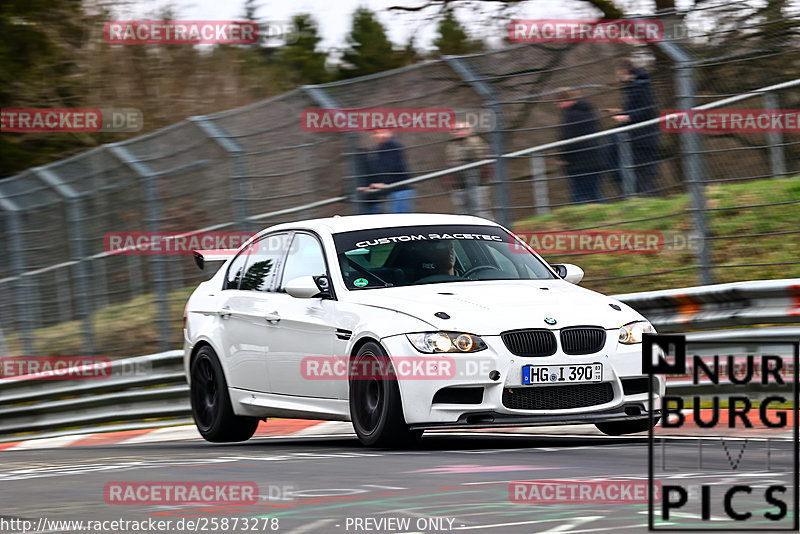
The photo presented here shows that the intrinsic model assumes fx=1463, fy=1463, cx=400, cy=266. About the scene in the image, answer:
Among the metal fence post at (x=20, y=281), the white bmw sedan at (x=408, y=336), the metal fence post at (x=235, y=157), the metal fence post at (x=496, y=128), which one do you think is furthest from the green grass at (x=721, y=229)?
the metal fence post at (x=20, y=281)

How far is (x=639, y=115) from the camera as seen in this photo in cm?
1152

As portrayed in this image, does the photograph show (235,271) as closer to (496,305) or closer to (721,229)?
(496,305)

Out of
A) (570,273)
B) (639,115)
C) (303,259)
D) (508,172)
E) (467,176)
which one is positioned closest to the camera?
(570,273)

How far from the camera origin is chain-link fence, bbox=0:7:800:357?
1059 centimetres

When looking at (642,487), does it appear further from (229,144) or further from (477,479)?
(229,144)

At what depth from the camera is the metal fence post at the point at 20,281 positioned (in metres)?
17.8

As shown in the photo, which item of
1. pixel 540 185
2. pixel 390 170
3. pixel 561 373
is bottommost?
pixel 561 373

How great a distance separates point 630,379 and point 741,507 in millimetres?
3290

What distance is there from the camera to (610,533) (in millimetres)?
4902

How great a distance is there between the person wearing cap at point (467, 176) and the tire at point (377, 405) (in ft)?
13.5

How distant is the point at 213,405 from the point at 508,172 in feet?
10.7

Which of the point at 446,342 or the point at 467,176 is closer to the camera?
the point at 446,342

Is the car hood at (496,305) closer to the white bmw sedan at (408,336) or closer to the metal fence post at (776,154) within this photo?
the white bmw sedan at (408,336)

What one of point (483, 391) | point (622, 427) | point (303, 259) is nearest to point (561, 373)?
point (483, 391)
